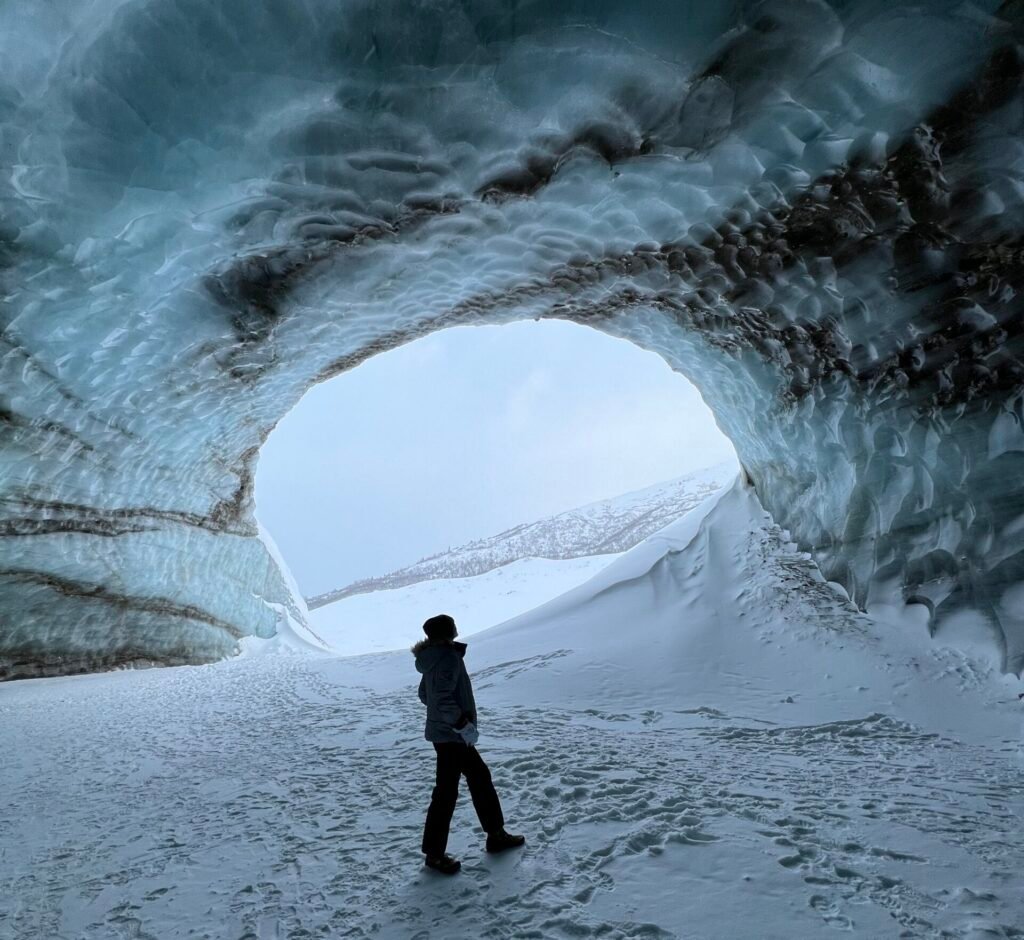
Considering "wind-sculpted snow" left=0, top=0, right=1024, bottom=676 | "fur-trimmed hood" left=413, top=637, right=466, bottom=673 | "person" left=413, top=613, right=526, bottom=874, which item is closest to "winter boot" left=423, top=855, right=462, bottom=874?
"person" left=413, top=613, right=526, bottom=874

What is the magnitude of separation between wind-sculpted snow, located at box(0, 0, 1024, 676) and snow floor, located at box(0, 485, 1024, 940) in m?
0.76

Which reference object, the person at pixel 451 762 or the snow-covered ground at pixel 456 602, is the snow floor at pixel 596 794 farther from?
the snow-covered ground at pixel 456 602

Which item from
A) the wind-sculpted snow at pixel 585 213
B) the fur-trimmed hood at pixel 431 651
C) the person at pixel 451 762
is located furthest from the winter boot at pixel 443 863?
the wind-sculpted snow at pixel 585 213

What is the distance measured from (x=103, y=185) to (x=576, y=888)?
4.75 metres

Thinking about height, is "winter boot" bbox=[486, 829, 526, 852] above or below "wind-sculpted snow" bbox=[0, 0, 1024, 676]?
below

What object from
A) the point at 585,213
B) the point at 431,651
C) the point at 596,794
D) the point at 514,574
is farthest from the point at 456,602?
the point at 431,651

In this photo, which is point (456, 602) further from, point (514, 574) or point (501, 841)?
point (501, 841)

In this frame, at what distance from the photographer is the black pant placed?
2.27 metres

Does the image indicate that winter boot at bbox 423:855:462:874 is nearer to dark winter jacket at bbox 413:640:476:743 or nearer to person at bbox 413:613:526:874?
person at bbox 413:613:526:874

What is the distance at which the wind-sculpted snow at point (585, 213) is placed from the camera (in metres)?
3.17

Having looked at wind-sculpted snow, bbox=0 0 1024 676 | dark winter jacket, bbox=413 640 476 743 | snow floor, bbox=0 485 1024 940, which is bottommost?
snow floor, bbox=0 485 1024 940

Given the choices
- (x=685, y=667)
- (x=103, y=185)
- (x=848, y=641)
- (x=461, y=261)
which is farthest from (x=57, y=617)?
(x=848, y=641)

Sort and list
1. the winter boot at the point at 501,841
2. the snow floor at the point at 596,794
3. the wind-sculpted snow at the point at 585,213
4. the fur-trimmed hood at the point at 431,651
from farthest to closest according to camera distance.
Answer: the wind-sculpted snow at the point at 585,213
the fur-trimmed hood at the point at 431,651
the winter boot at the point at 501,841
the snow floor at the point at 596,794

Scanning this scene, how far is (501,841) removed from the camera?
7.70 feet
